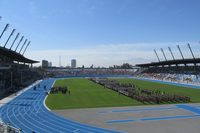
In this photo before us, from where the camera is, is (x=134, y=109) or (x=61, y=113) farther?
(x=134, y=109)

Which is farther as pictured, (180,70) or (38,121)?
(180,70)

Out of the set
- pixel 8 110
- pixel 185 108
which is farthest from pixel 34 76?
pixel 185 108

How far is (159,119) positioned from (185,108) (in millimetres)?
7009

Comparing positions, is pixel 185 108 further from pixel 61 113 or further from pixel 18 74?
pixel 18 74

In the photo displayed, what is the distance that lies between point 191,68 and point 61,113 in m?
71.1

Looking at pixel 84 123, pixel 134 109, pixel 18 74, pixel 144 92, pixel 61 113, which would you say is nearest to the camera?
pixel 84 123

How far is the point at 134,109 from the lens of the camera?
30172 mm

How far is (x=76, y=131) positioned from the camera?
21109mm

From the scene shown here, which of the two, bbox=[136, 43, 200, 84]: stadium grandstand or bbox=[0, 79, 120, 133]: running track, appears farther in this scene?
bbox=[136, 43, 200, 84]: stadium grandstand

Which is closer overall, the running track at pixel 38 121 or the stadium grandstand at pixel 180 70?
the running track at pixel 38 121

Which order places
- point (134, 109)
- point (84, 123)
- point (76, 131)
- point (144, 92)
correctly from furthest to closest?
point (144, 92) < point (134, 109) < point (84, 123) < point (76, 131)

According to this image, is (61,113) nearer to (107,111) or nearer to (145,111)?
(107,111)

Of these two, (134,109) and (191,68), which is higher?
(191,68)

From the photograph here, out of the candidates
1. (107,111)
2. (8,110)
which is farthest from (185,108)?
(8,110)
